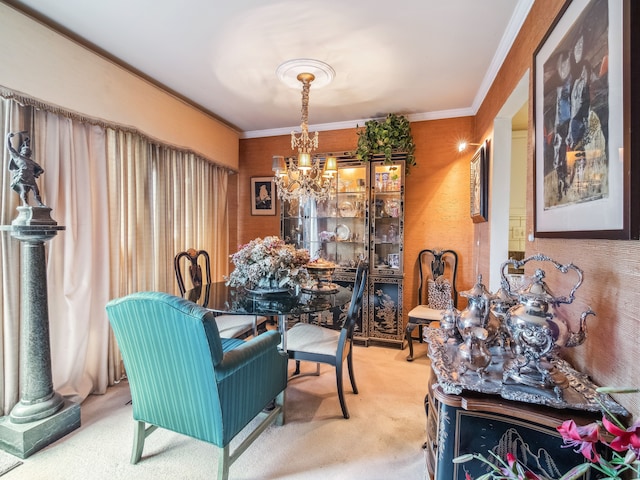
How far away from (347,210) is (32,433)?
3162 millimetres

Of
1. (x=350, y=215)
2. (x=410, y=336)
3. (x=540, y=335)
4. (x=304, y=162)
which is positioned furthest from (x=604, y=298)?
(x=350, y=215)

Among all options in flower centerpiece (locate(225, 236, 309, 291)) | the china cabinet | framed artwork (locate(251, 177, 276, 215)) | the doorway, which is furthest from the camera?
framed artwork (locate(251, 177, 276, 215))

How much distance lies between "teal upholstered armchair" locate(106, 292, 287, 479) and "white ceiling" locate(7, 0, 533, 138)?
68.7 inches

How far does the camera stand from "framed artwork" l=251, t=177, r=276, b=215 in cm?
420

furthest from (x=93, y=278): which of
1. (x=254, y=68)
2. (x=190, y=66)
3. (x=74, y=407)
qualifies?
(x=254, y=68)

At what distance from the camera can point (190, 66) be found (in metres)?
2.51

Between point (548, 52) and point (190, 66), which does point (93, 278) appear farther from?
point (548, 52)

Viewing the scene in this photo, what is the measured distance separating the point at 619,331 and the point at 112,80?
131 inches

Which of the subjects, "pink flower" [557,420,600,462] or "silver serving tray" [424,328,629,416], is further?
"silver serving tray" [424,328,629,416]

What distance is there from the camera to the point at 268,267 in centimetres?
230

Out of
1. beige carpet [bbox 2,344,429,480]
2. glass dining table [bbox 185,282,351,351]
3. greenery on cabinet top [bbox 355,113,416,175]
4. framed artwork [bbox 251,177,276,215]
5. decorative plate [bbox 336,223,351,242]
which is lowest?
beige carpet [bbox 2,344,429,480]

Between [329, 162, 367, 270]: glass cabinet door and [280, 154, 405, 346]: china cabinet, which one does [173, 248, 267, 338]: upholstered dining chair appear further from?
[329, 162, 367, 270]: glass cabinet door

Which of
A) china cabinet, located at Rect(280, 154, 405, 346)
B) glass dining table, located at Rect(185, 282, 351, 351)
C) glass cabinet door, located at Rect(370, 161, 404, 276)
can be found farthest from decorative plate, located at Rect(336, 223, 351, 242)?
glass dining table, located at Rect(185, 282, 351, 351)

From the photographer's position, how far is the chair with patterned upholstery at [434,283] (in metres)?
3.16
